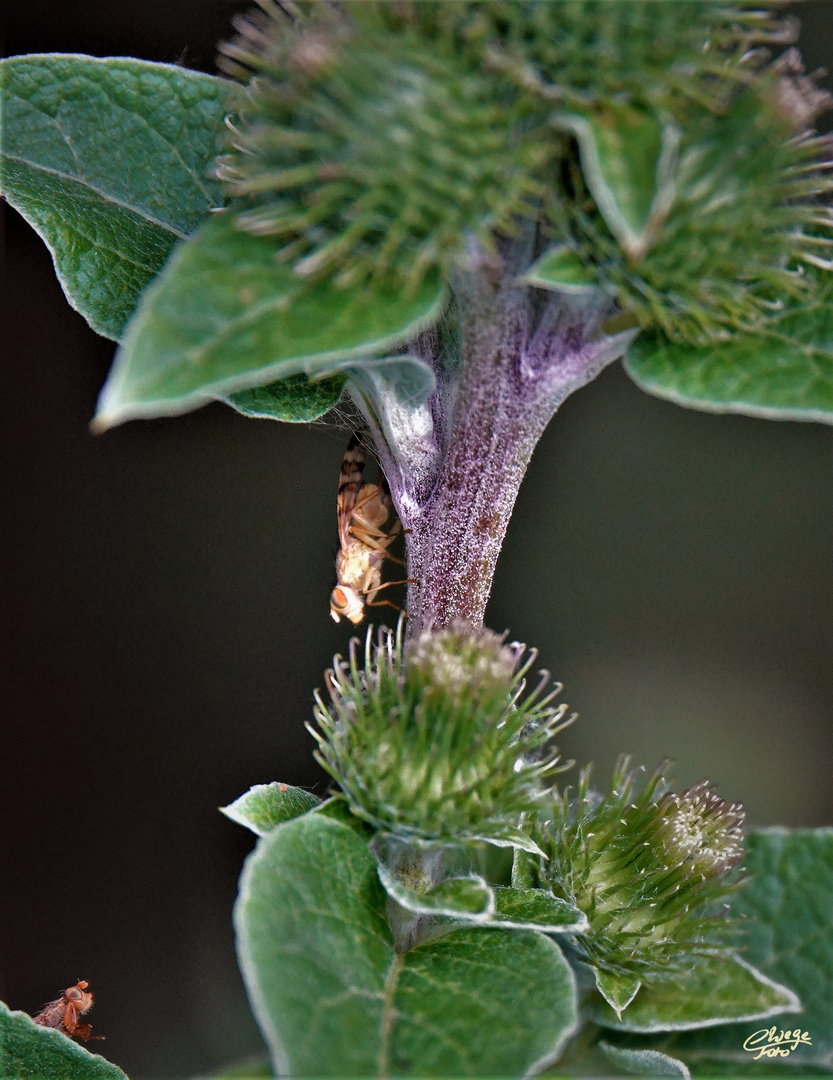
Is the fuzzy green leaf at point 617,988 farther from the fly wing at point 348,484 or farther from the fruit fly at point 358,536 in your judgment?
the fly wing at point 348,484

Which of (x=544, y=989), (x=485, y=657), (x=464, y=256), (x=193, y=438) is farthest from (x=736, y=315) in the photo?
(x=193, y=438)

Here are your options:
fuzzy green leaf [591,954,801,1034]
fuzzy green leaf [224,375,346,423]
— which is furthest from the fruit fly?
fuzzy green leaf [591,954,801,1034]

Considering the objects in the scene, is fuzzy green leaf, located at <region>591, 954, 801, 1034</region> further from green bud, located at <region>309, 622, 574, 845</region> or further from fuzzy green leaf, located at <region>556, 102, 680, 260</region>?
fuzzy green leaf, located at <region>556, 102, 680, 260</region>

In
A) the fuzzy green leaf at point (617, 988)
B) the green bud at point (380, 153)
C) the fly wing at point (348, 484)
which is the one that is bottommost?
the fuzzy green leaf at point (617, 988)

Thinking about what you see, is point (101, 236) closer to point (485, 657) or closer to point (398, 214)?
point (398, 214)

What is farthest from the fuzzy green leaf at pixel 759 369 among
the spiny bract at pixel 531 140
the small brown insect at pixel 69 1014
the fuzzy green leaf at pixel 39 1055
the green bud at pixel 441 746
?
the small brown insect at pixel 69 1014

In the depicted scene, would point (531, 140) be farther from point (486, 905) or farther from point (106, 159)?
point (486, 905)
